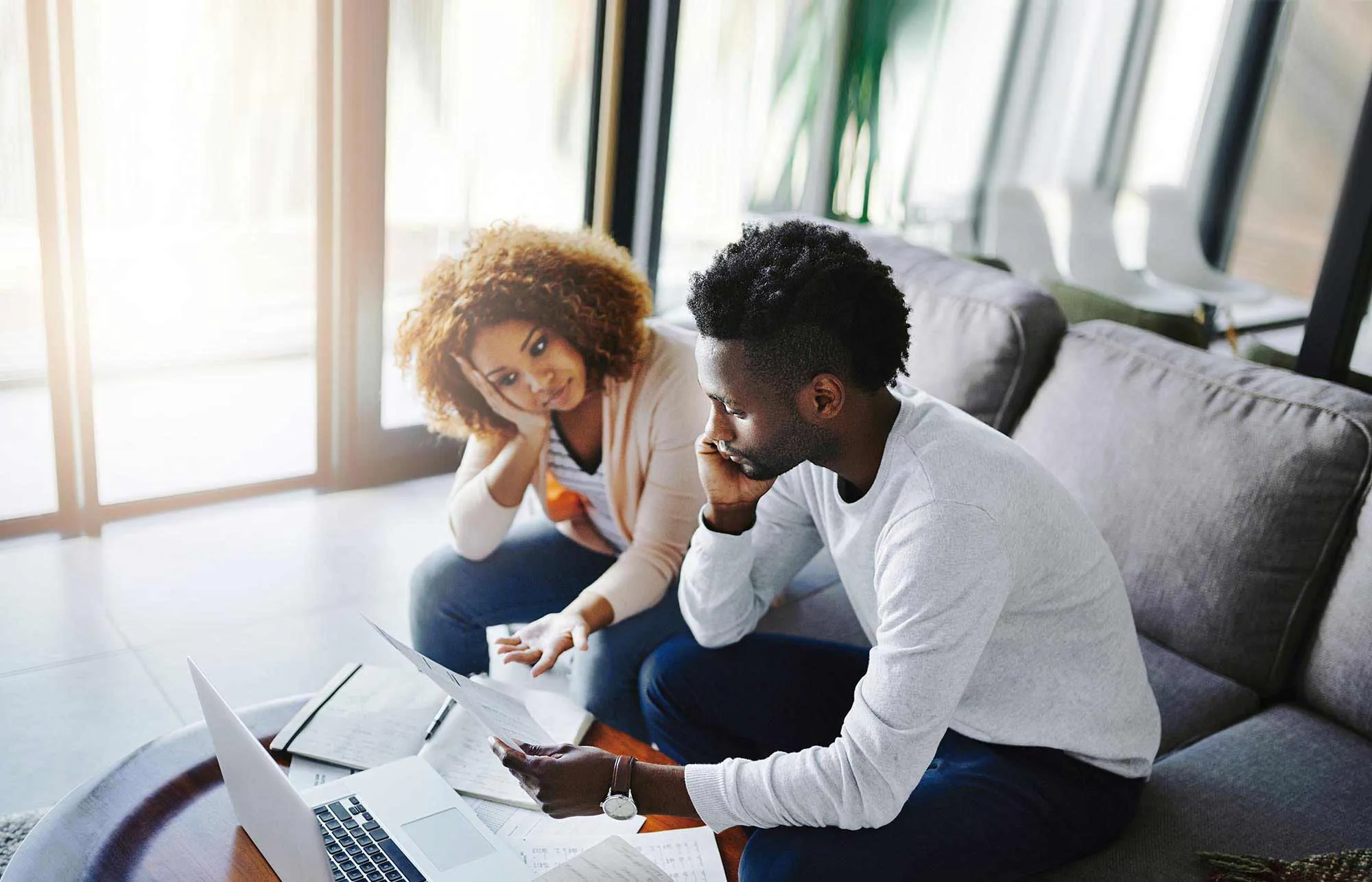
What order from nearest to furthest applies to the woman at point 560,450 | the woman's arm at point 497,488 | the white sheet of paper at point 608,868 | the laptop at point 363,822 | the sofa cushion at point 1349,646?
the laptop at point 363,822 < the white sheet of paper at point 608,868 < the sofa cushion at point 1349,646 < the woman at point 560,450 < the woman's arm at point 497,488

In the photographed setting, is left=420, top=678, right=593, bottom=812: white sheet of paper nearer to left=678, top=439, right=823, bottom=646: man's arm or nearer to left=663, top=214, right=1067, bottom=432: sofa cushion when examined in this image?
left=678, top=439, right=823, bottom=646: man's arm

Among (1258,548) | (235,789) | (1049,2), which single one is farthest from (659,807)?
(1049,2)

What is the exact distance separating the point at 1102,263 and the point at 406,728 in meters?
1.79

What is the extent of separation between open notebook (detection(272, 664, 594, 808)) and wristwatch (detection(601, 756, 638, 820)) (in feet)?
0.38

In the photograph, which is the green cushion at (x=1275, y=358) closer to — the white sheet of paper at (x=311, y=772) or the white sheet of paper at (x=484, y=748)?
the white sheet of paper at (x=484, y=748)

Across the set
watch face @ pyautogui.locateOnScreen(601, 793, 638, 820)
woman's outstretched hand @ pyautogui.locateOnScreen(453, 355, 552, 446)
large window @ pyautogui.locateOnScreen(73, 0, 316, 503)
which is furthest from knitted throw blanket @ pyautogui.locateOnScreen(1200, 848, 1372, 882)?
large window @ pyautogui.locateOnScreen(73, 0, 316, 503)

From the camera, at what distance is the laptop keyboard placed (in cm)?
120

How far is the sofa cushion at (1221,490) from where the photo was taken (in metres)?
1.67

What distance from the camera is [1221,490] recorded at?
1.71 meters

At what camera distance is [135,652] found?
2277 mm

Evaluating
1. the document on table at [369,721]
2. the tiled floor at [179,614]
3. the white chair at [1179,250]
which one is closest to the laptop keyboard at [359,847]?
the document on table at [369,721]

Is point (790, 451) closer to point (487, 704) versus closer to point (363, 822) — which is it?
point (487, 704)

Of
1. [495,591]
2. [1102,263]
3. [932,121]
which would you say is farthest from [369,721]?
[932,121]

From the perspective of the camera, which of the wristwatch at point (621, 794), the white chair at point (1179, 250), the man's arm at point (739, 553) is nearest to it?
the wristwatch at point (621, 794)
